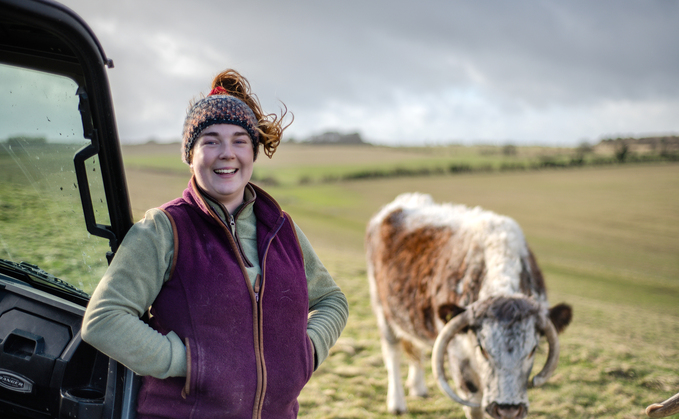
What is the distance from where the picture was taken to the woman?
150 cm

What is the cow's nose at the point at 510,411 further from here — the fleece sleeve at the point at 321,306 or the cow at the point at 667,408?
the fleece sleeve at the point at 321,306

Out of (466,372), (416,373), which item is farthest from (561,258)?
(466,372)

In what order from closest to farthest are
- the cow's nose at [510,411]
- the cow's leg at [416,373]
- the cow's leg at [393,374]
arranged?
the cow's nose at [510,411] → the cow's leg at [393,374] → the cow's leg at [416,373]

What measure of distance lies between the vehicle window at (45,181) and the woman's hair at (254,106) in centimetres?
66

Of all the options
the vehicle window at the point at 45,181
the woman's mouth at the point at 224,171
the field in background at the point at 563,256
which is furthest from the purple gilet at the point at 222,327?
the field in background at the point at 563,256

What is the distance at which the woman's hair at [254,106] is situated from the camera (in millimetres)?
2047

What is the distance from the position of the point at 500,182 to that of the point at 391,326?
45.5 meters

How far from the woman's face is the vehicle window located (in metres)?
0.42

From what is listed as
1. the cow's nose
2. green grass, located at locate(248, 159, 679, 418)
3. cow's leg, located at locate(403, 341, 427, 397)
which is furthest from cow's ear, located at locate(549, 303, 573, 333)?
cow's leg, located at locate(403, 341, 427, 397)

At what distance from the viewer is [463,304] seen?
405 cm

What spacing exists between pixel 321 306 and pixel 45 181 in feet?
4.77

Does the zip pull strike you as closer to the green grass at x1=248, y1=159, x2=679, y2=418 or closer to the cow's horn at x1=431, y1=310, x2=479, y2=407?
the cow's horn at x1=431, y1=310, x2=479, y2=407

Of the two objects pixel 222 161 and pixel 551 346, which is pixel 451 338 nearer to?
pixel 551 346

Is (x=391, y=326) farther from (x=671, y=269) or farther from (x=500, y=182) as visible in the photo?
(x=500, y=182)
